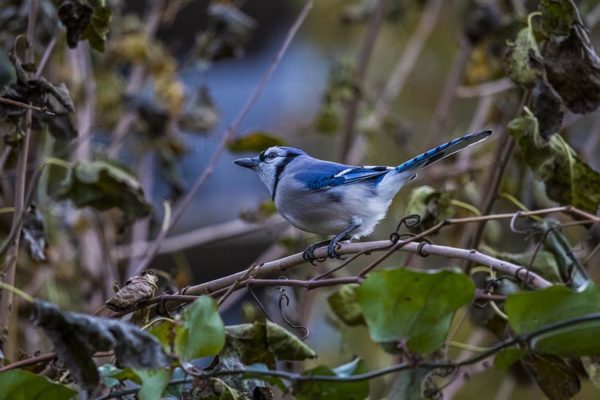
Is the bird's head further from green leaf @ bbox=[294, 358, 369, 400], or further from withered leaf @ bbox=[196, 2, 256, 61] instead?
green leaf @ bbox=[294, 358, 369, 400]

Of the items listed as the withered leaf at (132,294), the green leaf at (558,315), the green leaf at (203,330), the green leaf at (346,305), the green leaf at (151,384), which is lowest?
the green leaf at (346,305)

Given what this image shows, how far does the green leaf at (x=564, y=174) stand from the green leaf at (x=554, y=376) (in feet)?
1.72

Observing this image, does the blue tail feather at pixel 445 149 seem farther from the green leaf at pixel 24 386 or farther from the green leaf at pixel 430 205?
the green leaf at pixel 24 386

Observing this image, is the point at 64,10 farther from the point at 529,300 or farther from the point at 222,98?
the point at 222,98

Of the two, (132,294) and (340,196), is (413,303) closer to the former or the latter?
(132,294)

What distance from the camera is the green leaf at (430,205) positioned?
231 cm

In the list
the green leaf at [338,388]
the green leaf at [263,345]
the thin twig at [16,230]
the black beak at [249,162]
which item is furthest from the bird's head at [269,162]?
the green leaf at [338,388]

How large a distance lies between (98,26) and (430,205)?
952 millimetres

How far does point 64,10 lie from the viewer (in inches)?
86.0

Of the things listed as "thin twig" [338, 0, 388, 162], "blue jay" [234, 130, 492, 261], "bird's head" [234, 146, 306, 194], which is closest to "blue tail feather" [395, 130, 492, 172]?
"blue jay" [234, 130, 492, 261]

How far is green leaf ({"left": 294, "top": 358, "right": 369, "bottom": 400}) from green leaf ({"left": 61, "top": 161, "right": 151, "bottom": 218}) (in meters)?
1.10

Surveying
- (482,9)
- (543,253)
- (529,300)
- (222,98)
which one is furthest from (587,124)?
(222,98)

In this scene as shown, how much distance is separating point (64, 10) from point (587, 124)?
3234 millimetres

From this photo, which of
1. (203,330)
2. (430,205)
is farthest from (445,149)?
(203,330)
